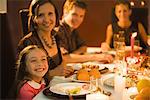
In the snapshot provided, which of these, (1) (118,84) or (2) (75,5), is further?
(2) (75,5)

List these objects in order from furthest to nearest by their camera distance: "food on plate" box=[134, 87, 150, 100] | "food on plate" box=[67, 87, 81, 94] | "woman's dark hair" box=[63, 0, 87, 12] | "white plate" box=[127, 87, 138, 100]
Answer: "woman's dark hair" box=[63, 0, 87, 12] < "food on plate" box=[67, 87, 81, 94] < "white plate" box=[127, 87, 138, 100] < "food on plate" box=[134, 87, 150, 100]

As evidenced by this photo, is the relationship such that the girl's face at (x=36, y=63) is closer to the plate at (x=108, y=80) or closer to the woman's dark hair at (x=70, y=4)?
the plate at (x=108, y=80)

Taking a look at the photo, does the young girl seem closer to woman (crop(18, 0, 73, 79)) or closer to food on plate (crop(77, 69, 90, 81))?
woman (crop(18, 0, 73, 79))

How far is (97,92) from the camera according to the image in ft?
4.58

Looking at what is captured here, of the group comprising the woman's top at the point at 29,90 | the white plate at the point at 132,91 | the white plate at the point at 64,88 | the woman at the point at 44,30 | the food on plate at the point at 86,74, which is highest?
the woman at the point at 44,30

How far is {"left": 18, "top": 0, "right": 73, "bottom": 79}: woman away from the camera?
1.83 metres

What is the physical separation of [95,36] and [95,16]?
26 cm

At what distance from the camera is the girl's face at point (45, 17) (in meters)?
1.86

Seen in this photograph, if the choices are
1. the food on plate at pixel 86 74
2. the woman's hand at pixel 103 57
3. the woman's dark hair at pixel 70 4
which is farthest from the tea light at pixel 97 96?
the woman's dark hair at pixel 70 4

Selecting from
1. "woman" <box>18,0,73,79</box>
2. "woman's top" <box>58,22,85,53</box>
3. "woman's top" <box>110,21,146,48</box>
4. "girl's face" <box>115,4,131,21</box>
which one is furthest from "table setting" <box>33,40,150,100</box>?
"girl's face" <box>115,4,131,21</box>

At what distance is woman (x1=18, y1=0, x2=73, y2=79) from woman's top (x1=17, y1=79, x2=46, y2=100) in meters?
0.20

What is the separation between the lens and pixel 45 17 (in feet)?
6.23

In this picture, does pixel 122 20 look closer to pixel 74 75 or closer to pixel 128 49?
pixel 128 49

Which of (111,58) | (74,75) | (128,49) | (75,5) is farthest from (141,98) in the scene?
(75,5)
